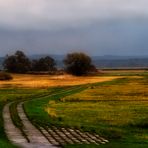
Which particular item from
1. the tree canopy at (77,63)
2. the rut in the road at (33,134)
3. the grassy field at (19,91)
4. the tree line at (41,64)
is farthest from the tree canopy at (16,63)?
the rut in the road at (33,134)

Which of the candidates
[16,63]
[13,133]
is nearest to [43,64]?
[16,63]

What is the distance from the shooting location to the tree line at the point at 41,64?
148 m

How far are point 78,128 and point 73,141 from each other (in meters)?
5.66

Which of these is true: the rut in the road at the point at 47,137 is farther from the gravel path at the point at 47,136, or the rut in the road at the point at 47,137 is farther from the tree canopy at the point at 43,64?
the tree canopy at the point at 43,64

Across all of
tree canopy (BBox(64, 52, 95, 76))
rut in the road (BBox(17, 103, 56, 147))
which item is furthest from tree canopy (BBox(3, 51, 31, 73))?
rut in the road (BBox(17, 103, 56, 147))

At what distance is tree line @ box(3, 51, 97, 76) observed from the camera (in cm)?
14775

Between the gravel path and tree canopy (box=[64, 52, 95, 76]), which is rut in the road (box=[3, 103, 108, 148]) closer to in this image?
the gravel path

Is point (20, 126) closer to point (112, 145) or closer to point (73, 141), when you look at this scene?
point (73, 141)

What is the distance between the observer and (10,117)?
35.6 m

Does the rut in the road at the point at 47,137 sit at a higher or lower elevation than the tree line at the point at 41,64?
lower

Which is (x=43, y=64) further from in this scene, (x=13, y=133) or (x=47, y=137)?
(x=47, y=137)

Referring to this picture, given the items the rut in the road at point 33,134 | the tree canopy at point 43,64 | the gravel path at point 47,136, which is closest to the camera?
the gravel path at point 47,136

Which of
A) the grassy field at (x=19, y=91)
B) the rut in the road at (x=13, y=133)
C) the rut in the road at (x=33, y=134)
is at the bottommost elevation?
the grassy field at (x=19, y=91)

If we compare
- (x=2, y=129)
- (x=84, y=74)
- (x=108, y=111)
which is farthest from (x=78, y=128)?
(x=84, y=74)
